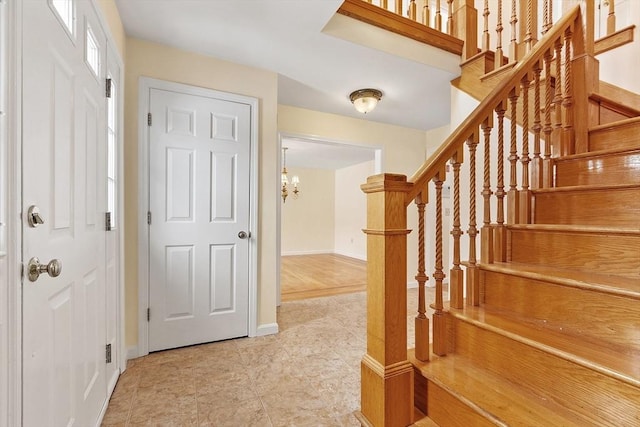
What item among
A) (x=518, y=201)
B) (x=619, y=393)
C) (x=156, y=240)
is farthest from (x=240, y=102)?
(x=619, y=393)

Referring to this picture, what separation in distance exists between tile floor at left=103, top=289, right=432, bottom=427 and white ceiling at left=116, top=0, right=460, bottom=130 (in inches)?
90.7

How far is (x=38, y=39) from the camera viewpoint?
3.10 feet

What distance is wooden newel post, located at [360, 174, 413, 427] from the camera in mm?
1240

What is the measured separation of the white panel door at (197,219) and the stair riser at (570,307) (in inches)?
74.5

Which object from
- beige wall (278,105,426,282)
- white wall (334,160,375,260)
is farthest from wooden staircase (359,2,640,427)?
white wall (334,160,375,260)

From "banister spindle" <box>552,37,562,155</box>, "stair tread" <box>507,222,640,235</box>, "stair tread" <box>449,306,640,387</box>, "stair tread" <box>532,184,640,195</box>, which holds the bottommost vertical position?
"stair tread" <box>449,306,640,387</box>

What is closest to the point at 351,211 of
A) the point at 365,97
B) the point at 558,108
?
the point at 365,97

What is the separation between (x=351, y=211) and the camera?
24.8 feet

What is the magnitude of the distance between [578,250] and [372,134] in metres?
2.92

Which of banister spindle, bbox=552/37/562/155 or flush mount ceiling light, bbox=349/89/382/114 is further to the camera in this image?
flush mount ceiling light, bbox=349/89/382/114

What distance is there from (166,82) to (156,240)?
47.4 inches

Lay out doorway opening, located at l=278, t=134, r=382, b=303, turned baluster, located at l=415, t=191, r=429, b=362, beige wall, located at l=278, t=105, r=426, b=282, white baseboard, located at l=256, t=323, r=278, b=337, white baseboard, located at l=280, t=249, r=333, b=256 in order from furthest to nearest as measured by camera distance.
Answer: white baseboard, located at l=280, t=249, r=333, b=256 < doorway opening, located at l=278, t=134, r=382, b=303 < beige wall, located at l=278, t=105, r=426, b=282 < white baseboard, located at l=256, t=323, r=278, b=337 < turned baluster, located at l=415, t=191, r=429, b=362

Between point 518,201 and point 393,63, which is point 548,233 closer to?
point 518,201

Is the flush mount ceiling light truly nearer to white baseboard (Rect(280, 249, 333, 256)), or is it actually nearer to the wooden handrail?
the wooden handrail
